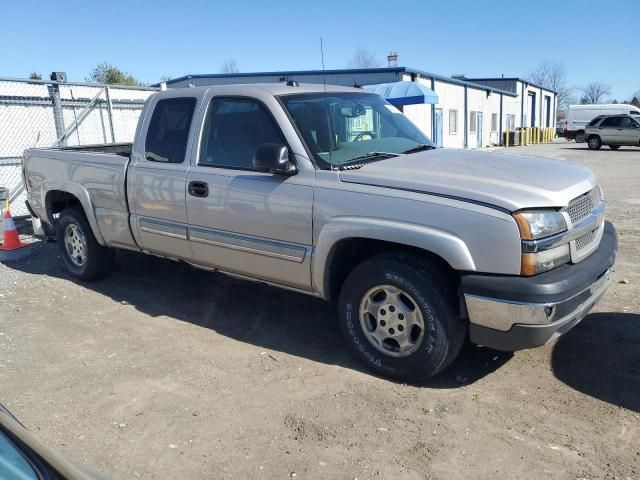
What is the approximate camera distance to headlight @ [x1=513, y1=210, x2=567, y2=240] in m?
3.17

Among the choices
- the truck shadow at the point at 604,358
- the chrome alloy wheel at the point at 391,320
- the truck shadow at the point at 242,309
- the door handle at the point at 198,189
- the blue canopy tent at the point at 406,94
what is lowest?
the truck shadow at the point at 604,358

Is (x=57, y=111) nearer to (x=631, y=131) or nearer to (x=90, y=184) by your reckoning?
(x=90, y=184)

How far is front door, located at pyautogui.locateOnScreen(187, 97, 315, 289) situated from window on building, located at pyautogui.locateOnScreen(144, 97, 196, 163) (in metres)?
0.24

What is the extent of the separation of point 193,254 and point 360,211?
6.01 feet

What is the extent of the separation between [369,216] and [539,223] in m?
1.04

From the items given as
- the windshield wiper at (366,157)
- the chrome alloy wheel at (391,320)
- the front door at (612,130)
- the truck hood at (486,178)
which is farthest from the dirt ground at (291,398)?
the front door at (612,130)

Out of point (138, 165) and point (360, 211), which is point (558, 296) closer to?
point (360, 211)

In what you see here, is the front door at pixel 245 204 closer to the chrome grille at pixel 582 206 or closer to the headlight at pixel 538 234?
the headlight at pixel 538 234

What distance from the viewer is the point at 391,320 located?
3.77 metres

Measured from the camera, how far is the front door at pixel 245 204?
13.3ft

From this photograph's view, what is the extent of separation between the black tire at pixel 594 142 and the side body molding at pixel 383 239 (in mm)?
29025

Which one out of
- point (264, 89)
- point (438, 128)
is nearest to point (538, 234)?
point (264, 89)

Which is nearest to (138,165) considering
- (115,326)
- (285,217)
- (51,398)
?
(115,326)

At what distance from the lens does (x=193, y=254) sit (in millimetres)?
4875
